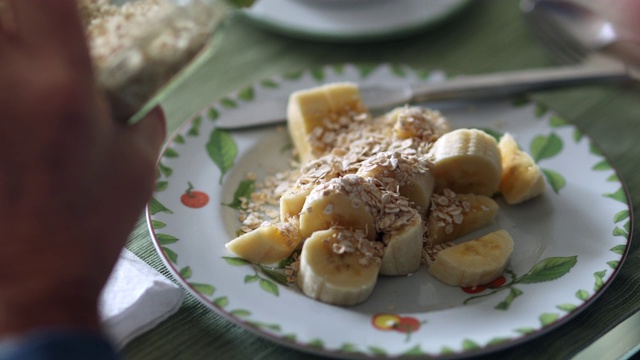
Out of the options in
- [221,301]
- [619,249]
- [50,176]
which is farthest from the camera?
[619,249]

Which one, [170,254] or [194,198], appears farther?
[194,198]

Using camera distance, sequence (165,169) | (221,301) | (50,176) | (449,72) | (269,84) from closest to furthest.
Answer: (50,176)
(221,301)
(165,169)
(269,84)
(449,72)

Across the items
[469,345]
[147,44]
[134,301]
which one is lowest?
[134,301]

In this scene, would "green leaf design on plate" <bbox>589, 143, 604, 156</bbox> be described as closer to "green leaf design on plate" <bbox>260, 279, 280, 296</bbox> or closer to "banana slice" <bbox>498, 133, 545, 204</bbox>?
"banana slice" <bbox>498, 133, 545, 204</bbox>

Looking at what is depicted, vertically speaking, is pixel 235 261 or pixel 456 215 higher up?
pixel 456 215

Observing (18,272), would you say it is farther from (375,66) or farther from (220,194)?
(375,66)

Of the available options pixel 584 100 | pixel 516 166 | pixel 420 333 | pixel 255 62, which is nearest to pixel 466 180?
pixel 516 166

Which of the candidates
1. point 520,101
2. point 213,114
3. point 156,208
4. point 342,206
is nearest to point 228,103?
point 213,114

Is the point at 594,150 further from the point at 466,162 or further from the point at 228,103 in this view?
the point at 228,103
